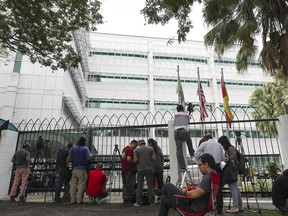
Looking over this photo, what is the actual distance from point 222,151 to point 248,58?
594 centimetres

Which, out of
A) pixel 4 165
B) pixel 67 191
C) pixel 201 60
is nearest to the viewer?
pixel 67 191

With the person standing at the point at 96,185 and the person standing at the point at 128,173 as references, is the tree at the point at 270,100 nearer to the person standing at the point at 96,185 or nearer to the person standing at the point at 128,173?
the person standing at the point at 128,173

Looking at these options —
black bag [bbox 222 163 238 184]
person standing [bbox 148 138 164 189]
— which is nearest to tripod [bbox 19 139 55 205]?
person standing [bbox 148 138 164 189]

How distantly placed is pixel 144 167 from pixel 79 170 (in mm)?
2108

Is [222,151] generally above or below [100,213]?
above

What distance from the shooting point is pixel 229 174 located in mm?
4926

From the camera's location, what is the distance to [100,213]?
203 inches

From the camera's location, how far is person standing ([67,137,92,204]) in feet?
21.6

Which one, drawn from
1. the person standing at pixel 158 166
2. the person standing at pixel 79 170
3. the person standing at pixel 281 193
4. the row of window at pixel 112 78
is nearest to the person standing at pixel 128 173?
the person standing at pixel 158 166

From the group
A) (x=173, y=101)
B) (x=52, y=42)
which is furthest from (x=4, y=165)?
(x=173, y=101)

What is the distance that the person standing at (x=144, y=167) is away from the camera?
→ 6023 millimetres

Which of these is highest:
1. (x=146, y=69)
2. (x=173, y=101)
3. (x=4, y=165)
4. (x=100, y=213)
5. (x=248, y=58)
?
(x=146, y=69)

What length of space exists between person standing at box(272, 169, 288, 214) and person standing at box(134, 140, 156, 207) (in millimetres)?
3035

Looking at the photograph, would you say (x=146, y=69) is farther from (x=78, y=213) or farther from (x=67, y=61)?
(x=78, y=213)
